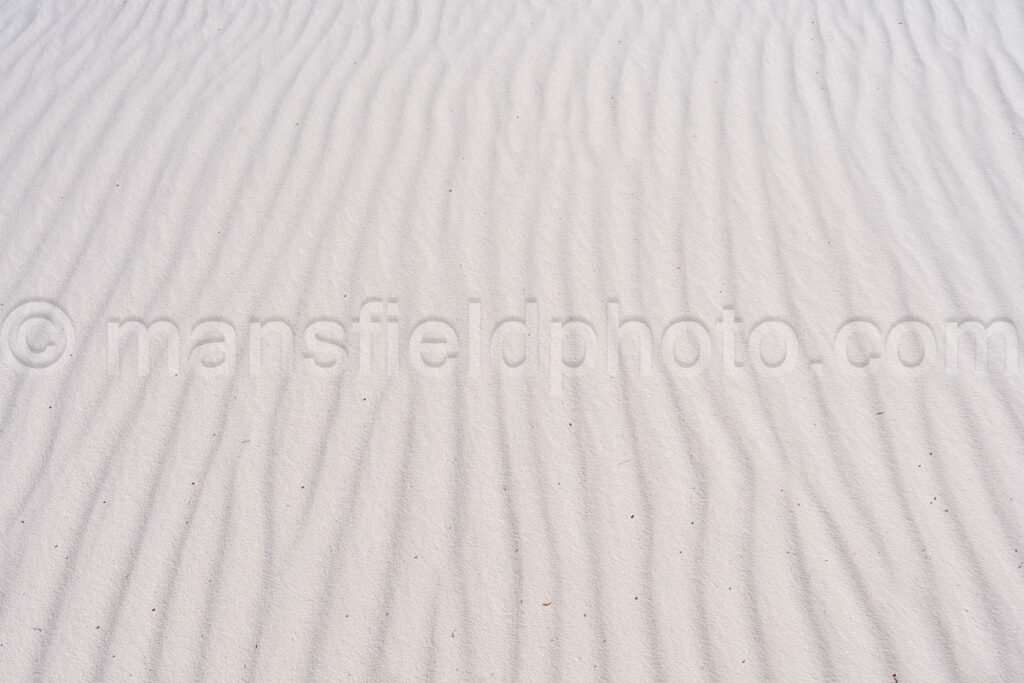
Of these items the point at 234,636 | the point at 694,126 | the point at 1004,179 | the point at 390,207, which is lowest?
the point at 234,636

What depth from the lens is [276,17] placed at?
436cm

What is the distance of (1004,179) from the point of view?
10.8 ft

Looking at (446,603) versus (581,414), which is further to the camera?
(581,414)

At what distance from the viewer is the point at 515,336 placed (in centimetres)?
288

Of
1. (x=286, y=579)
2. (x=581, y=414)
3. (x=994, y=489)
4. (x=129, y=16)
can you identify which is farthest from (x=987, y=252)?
(x=129, y=16)

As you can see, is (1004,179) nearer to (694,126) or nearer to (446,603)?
(694,126)

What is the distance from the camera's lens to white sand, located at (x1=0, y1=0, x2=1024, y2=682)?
7.26ft

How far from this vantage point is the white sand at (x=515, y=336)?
2.21 meters

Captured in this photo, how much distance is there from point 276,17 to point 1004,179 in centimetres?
357

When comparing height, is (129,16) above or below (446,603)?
above

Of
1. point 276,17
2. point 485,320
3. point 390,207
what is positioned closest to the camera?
point 485,320

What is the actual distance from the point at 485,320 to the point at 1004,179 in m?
2.19

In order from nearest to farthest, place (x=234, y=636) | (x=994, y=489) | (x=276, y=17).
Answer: (x=234, y=636) → (x=994, y=489) → (x=276, y=17)

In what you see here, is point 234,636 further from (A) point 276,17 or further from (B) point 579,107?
(A) point 276,17
